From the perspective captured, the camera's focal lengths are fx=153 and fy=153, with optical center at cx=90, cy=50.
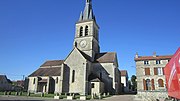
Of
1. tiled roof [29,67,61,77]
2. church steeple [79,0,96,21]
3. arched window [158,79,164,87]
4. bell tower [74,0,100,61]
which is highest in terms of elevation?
church steeple [79,0,96,21]

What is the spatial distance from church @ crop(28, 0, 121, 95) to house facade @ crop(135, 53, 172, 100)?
5598 mm

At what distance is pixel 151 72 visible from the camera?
31.6 m

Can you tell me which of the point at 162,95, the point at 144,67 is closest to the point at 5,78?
the point at 144,67

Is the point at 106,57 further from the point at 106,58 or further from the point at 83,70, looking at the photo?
the point at 83,70

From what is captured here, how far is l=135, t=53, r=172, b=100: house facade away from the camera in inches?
1210

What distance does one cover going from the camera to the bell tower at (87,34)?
39406mm

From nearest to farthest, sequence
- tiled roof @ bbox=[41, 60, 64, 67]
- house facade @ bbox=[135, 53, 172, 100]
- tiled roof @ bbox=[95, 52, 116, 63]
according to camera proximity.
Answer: house facade @ bbox=[135, 53, 172, 100]
tiled roof @ bbox=[95, 52, 116, 63]
tiled roof @ bbox=[41, 60, 64, 67]

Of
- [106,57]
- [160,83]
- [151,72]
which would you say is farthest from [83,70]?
[160,83]

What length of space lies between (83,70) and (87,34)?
12069mm

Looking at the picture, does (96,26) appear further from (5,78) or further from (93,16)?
(5,78)

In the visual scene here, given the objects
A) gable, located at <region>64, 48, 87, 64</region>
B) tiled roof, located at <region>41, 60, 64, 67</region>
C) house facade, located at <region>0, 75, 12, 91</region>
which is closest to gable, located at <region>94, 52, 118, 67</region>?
gable, located at <region>64, 48, 87, 64</region>

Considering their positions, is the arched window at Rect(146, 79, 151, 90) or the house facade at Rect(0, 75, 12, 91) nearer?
the arched window at Rect(146, 79, 151, 90)

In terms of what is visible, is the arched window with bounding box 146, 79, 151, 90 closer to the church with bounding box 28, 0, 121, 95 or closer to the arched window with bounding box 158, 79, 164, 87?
the arched window with bounding box 158, 79, 164, 87

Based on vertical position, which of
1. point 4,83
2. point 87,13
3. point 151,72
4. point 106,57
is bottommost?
point 4,83
